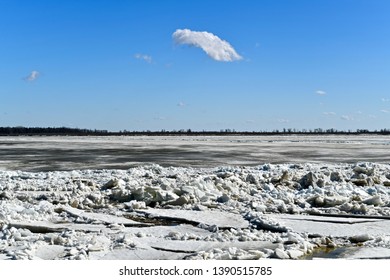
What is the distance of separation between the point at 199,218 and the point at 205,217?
0.10 meters

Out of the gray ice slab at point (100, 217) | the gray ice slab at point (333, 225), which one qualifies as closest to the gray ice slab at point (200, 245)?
the gray ice slab at point (333, 225)

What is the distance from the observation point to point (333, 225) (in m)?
6.64

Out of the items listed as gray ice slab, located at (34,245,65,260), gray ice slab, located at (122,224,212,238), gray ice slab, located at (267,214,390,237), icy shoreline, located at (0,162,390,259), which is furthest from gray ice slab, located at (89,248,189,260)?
gray ice slab, located at (267,214,390,237)

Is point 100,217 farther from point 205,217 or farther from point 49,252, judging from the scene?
point 49,252

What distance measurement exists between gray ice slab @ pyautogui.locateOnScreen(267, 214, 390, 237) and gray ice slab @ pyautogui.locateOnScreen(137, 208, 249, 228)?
58cm

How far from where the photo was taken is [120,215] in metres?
7.51

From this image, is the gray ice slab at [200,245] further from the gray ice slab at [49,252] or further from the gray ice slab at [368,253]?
the gray ice slab at [49,252]

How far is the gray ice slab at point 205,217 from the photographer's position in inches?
266

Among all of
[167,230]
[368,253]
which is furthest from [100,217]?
[368,253]

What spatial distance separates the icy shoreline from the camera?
5.26 metres
